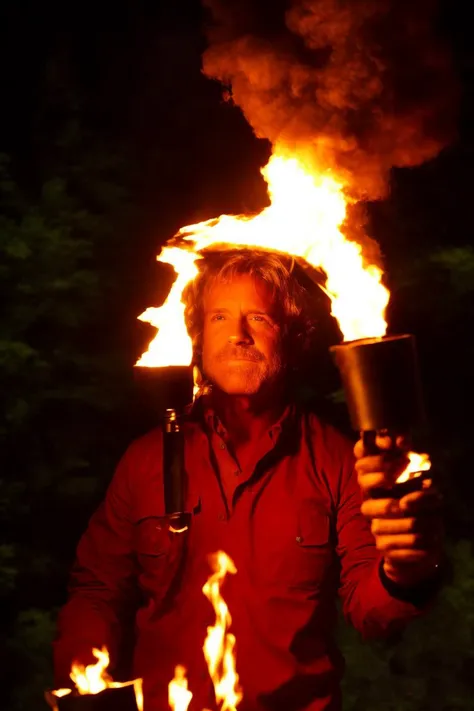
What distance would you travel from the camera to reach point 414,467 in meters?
2.75

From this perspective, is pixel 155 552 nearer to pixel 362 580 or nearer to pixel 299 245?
pixel 362 580

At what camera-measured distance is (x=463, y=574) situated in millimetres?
4844

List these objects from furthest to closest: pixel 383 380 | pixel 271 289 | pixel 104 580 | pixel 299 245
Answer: pixel 271 289 < pixel 104 580 < pixel 299 245 < pixel 383 380

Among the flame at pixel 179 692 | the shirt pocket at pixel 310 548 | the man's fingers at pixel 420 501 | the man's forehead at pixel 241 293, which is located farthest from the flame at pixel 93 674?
the man's forehead at pixel 241 293

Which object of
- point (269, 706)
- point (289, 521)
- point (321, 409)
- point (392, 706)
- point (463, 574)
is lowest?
point (392, 706)

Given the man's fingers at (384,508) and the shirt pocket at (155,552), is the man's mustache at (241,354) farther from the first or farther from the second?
the man's fingers at (384,508)

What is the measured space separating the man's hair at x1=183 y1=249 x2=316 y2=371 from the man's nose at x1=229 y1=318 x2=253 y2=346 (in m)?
0.20

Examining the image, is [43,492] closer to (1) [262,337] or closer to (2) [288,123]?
(1) [262,337]

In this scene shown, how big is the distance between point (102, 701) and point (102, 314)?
2.88m

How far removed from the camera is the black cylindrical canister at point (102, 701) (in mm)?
2617

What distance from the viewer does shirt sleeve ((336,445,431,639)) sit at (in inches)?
117

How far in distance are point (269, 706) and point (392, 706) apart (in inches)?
73.8

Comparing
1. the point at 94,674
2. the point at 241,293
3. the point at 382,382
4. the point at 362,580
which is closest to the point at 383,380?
the point at 382,382

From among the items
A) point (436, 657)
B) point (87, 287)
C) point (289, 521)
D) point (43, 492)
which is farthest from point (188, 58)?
point (436, 657)
